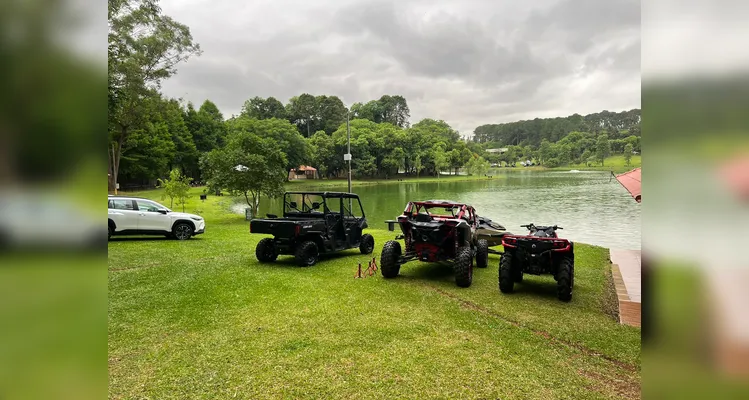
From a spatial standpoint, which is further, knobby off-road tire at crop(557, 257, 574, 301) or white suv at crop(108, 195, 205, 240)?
white suv at crop(108, 195, 205, 240)

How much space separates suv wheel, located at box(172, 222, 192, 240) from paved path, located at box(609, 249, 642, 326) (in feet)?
34.4

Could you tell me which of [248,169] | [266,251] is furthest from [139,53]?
[266,251]

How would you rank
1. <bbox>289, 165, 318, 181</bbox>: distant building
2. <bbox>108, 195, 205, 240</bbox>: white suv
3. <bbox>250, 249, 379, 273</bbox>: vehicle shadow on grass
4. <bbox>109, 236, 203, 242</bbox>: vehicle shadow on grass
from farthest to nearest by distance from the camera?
<bbox>289, 165, 318, 181</bbox>: distant building
<bbox>109, 236, 203, 242</bbox>: vehicle shadow on grass
<bbox>108, 195, 205, 240</bbox>: white suv
<bbox>250, 249, 379, 273</bbox>: vehicle shadow on grass

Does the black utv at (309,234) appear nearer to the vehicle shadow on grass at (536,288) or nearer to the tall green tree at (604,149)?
the vehicle shadow on grass at (536,288)

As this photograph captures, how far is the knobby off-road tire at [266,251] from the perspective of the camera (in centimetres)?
826

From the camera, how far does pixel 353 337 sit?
434cm

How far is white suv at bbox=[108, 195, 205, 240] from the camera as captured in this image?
33.1 ft

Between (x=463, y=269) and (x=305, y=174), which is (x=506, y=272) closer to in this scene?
(x=463, y=269)

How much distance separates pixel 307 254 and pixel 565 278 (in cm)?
473
